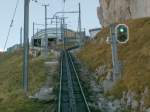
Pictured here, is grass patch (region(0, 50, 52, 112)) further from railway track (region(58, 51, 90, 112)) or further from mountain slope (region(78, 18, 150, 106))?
mountain slope (region(78, 18, 150, 106))

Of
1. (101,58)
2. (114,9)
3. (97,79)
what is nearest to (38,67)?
(101,58)

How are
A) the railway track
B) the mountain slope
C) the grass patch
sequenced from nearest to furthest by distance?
1. the railway track
2. the mountain slope
3. the grass patch

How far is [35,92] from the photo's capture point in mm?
40500

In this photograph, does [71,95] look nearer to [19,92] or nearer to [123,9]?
[19,92]

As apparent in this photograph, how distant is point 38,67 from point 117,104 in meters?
29.8

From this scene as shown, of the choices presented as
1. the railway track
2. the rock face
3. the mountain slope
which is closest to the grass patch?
the railway track

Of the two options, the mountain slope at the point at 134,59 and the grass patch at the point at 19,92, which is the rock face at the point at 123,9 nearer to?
the mountain slope at the point at 134,59

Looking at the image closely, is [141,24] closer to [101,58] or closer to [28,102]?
[101,58]

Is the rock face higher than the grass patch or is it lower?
higher

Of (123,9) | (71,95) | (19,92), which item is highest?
(123,9)

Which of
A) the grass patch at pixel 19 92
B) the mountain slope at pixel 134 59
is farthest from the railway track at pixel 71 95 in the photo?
the mountain slope at pixel 134 59

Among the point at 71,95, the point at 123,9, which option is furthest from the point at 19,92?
the point at 123,9

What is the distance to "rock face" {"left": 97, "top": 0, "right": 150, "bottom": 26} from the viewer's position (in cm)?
7228

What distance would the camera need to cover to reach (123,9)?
94.6 metres
